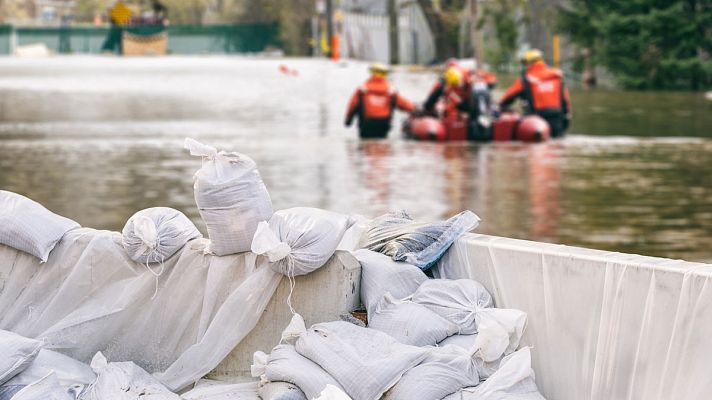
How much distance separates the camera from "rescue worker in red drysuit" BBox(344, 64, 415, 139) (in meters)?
24.0

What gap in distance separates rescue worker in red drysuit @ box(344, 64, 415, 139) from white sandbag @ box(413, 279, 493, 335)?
56.1 ft

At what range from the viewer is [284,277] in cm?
698

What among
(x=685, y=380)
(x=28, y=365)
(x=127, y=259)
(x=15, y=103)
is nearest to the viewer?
(x=685, y=380)

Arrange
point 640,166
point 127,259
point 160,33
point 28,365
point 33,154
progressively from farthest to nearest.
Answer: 1. point 160,33
2. point 33,154
3. point 640,166
4. point 127,259
5. point 28,365

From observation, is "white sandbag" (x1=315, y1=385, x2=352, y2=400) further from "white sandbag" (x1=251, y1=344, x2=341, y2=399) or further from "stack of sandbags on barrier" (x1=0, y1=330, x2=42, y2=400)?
"stack of sandbags on barrier" (x1=0, y1=330, x2=42, y2=400)

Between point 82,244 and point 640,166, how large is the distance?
13.1 metres

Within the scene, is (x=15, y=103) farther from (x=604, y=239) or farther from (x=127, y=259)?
(x=127, y=259)

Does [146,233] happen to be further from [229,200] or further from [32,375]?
[32,375]

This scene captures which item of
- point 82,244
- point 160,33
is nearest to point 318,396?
point 82,244

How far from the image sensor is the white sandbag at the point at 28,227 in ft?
24.0

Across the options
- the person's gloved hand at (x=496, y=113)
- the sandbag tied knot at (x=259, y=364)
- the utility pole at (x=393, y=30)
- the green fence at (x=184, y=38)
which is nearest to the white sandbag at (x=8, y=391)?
the sandbag tied knot at (x=259, y=364)

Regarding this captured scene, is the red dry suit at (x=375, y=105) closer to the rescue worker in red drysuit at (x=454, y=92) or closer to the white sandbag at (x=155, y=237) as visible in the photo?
the rescue worker in red drysuit at (x=454, y=92)

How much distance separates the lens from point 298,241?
22.3 ft

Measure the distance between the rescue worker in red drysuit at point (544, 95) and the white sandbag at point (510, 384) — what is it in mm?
17833
